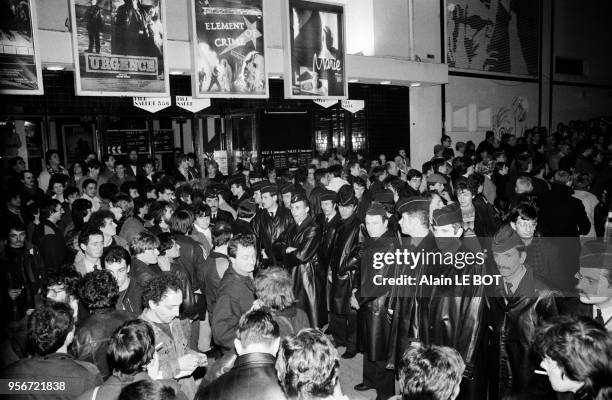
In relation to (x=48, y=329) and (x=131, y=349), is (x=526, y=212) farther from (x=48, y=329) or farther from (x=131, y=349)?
(x=48, y=329)

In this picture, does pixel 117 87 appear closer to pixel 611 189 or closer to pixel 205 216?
pixel 205 216

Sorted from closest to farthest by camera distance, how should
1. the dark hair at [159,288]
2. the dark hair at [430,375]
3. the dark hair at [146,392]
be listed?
1. the dark hair at [146,392]
2. the dark hair at [430,375]
3. the dark hair at [159,288]

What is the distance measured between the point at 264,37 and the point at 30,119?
16.8 ft

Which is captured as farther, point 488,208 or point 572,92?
point 572,92

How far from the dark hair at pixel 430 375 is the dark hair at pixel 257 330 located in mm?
768

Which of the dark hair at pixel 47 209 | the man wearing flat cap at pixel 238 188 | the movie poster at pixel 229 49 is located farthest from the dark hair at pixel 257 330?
the movie poster at pixel 229 49

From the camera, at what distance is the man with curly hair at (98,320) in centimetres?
331

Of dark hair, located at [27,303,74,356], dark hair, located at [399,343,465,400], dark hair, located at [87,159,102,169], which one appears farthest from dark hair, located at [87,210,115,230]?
dark hair, located at [87,159,102,169]

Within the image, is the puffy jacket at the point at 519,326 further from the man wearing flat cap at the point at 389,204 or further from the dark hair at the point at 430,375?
the man wearing flat cap at the point at 389,204

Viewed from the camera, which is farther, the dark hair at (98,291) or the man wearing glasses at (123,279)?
the man wearing glasses at (123,279)

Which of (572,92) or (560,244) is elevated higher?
(572,92)

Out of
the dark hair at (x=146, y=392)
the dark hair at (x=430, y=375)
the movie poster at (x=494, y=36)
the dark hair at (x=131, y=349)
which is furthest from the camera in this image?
the movie poster at (x=494, y=36)

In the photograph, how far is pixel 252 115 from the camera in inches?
492

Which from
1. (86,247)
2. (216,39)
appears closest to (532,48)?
(216,39)
